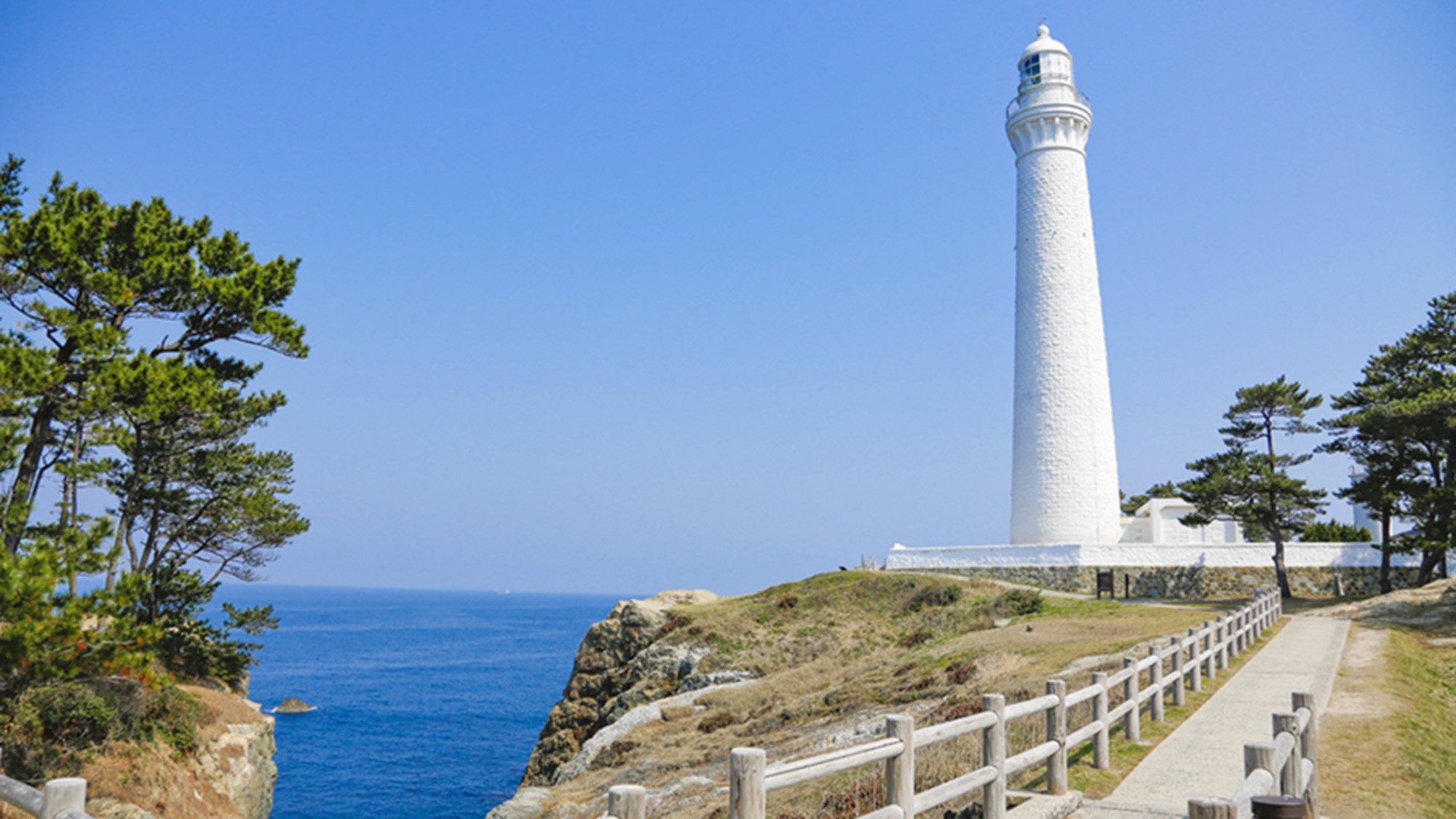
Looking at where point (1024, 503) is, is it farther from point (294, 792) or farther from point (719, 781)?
point (294, 792)

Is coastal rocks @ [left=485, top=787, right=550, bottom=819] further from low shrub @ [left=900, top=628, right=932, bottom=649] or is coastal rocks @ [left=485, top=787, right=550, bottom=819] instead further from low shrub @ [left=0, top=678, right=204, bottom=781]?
low shrub @ [left=900, top=628, right=932, bottom=649]

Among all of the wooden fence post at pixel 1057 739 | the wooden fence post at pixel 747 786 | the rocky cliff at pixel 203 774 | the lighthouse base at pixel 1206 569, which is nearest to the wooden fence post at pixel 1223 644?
the wooden fence post at pixel 1057 739

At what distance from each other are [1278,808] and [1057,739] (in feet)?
15.0

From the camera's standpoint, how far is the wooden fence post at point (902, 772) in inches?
256

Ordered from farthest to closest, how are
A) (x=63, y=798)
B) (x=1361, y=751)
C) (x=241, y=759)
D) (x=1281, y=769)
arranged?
1. (x=241, y=759)
2. (x=1361, y=751)
3. (x=1281, y=769)
4. (x=63, y=798)

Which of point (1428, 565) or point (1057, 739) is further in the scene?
point (1428, 565)

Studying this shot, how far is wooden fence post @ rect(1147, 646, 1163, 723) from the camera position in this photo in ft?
42.8

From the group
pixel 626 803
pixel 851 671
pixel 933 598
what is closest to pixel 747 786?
pixel 626 803

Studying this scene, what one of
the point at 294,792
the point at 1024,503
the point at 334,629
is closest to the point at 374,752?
the point at 294,792

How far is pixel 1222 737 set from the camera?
11688mm

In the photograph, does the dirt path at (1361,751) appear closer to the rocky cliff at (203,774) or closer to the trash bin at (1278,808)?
the trash bin at (1278,808)

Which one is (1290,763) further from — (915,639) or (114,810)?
(915,639)

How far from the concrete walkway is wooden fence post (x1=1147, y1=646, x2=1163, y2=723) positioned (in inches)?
14.1

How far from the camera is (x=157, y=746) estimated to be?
20.2 m
